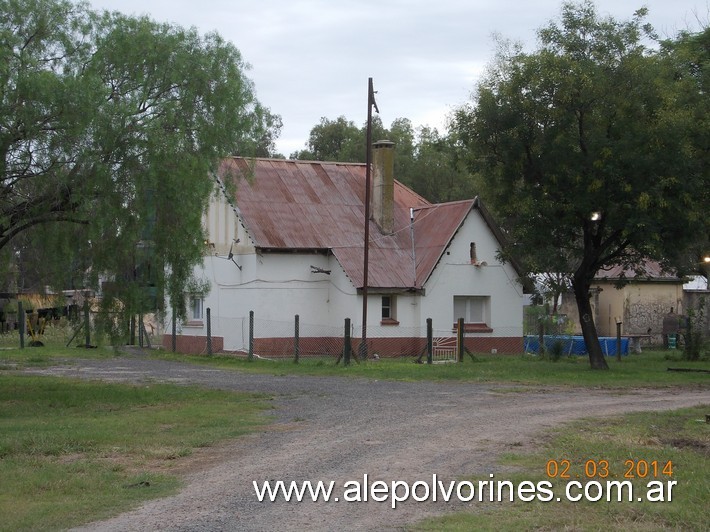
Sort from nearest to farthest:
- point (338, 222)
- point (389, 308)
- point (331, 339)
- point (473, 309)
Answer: point (331, 339), point (389, 308), point (338, 222), point (473, 309)

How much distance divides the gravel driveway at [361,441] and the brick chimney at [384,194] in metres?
12.2

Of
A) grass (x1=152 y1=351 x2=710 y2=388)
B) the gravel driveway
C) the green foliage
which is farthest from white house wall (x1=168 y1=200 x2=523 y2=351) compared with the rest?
the green foliage

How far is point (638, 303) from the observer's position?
44.9 metres

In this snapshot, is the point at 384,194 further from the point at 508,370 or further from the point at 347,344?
the point at 508,370

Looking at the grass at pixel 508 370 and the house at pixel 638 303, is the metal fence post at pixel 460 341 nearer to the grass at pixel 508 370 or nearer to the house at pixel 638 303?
the grass at pixel 508 370

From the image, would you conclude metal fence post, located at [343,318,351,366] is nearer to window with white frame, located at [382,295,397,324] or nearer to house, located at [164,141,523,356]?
house, located at [164,141,523,356]

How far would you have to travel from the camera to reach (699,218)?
1065 inches

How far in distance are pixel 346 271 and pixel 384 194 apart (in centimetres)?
444

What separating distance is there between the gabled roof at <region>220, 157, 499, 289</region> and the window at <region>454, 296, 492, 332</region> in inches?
84.0

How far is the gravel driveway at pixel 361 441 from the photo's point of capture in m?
9.23

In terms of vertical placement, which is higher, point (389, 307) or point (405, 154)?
point (405, 154)

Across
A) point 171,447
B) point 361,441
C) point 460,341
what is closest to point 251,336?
point 460,341

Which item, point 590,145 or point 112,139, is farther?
point 590,145

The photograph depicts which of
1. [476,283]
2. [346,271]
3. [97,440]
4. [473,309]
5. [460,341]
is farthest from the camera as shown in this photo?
[473,309]
